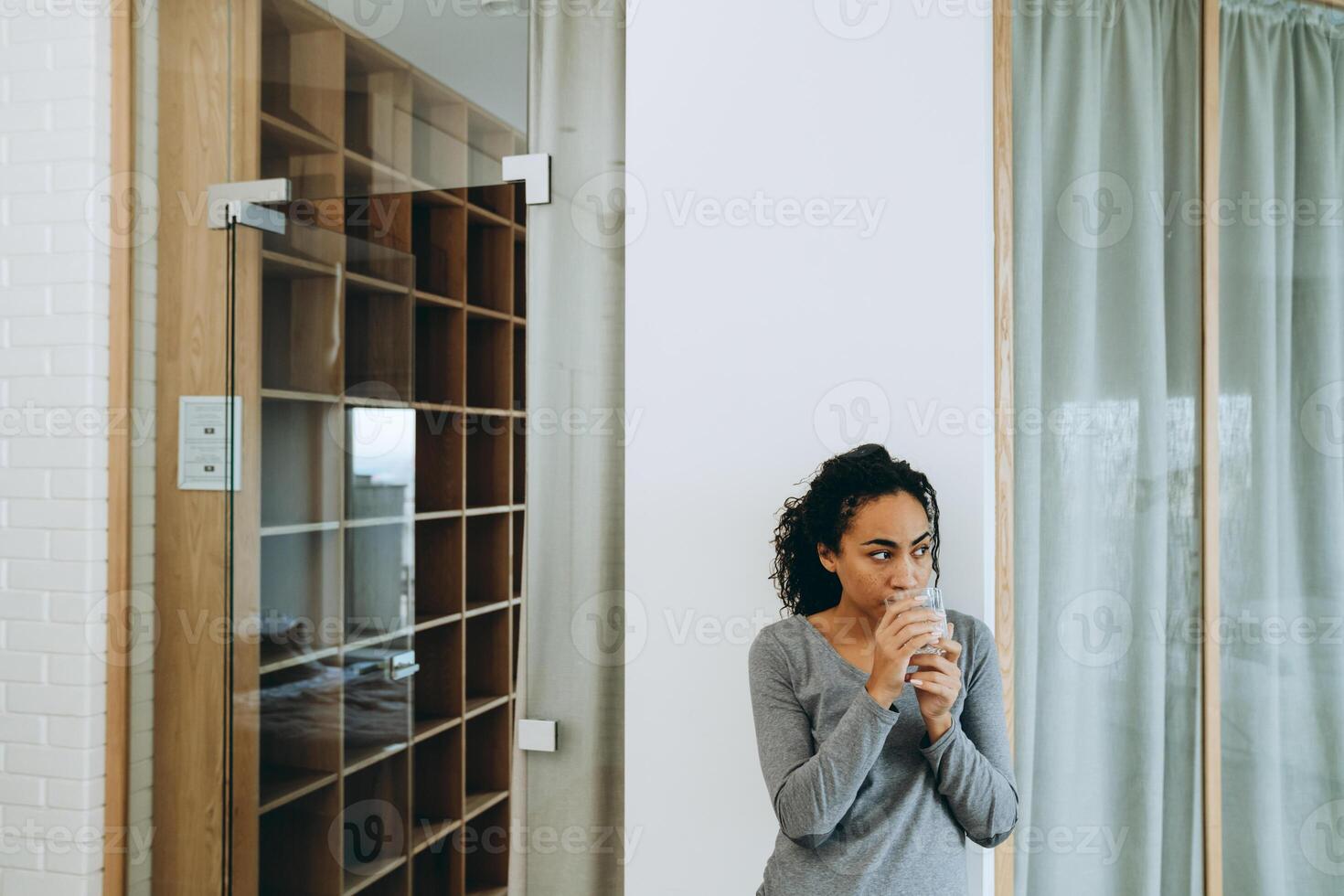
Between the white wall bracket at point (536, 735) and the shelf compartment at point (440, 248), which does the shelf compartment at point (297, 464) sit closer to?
the shelf compartment at point (440, 248)

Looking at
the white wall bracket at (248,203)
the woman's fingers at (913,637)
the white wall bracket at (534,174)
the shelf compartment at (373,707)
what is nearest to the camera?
the woman's fingers at (913,637)

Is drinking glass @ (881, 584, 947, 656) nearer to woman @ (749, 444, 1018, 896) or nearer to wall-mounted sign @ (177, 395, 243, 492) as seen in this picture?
woman @ (749, 444, 1018, 896)

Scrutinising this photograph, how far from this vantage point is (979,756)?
4.41 feet

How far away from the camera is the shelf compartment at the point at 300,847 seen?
2.05 metres

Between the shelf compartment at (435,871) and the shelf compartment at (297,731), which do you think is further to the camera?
the shelf compartment at (297,731)

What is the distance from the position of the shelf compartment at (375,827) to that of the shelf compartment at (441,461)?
23.0 inches

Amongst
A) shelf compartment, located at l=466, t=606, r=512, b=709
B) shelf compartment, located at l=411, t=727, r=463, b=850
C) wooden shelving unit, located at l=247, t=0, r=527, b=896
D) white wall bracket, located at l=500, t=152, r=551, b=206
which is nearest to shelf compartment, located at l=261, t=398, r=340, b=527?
wooden shelving unit, located at l=247, t=0, r=527, b=896

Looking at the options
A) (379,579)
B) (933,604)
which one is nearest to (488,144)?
(379,579)

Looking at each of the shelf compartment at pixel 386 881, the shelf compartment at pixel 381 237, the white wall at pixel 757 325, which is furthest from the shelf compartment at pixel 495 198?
the shelf compartment at pixel 386 881

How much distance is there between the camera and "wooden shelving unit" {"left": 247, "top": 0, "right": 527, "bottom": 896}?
197 centimetres

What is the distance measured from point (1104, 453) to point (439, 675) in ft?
4.96

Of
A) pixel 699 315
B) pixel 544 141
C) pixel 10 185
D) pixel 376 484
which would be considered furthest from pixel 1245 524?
pixel 10 185

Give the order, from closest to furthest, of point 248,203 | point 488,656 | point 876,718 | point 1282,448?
1. point 876,718
2. point 1282,448
3. point 488,656
4. point 248,203

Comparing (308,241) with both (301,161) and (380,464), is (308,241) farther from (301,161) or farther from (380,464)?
(380,464)
